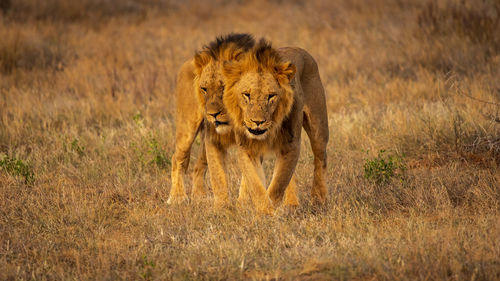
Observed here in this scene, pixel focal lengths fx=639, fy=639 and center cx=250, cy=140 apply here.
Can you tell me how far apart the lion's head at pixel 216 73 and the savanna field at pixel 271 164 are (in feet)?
2.39

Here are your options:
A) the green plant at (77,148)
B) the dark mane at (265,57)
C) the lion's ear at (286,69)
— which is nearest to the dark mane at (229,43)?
the dark mane at (265,57)

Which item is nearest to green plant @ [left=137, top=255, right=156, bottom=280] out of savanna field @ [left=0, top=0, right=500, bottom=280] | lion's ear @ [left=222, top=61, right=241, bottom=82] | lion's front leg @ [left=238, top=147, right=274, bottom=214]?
savanna field @ [left=0, top=0, right=500, bottom=280]

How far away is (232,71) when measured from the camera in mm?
4648

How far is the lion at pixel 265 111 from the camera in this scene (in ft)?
14.6

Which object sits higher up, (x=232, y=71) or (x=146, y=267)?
(x=232, y=71)

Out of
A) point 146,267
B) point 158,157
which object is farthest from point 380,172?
point 146,267

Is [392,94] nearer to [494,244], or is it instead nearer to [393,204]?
[393,204]

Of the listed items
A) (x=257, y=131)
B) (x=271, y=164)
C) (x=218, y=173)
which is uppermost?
(x=257, y=131)

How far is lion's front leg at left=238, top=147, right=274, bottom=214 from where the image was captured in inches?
186

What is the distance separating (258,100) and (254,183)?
0.70 metres

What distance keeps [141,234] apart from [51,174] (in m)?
2.27

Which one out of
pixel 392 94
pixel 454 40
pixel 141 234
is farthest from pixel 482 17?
pixel 141 234

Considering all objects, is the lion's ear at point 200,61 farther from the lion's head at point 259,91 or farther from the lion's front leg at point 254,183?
the lion's front leg at point 254,183

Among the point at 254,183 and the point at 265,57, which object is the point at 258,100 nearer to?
the point at 265,57
